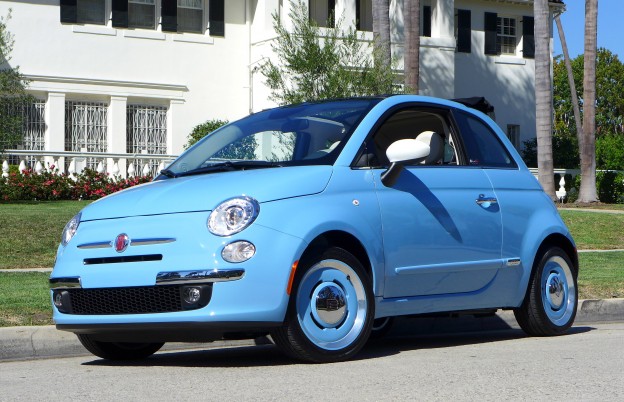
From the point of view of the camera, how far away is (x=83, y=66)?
30359 millimetres

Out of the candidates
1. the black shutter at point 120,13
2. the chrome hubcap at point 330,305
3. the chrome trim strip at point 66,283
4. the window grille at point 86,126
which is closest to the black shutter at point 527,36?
the black shutter at point 120,13

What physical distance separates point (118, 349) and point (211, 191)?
4.97 feet

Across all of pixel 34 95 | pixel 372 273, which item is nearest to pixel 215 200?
pixel 372 273

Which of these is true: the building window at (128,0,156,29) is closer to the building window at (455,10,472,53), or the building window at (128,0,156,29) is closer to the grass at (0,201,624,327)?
the grass at (0,201,624,327)

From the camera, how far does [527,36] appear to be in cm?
3928

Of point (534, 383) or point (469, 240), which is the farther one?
point (469, 240)

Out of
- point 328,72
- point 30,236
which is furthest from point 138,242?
point 328,72

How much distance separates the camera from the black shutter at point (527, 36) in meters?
39.2

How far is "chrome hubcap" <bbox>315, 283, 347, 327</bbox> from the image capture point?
742 centimetres

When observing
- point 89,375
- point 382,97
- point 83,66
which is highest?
point 83,66

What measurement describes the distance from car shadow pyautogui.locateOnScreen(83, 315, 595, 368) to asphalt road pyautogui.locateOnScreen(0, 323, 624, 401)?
0.02m

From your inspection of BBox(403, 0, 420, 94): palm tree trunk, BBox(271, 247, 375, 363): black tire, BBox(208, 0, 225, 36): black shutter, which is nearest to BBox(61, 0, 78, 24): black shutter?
BBox(208, 0, 225, 36): black shutter

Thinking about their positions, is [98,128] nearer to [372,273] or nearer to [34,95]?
[34,95]

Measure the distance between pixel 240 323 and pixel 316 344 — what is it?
1.83 feet
